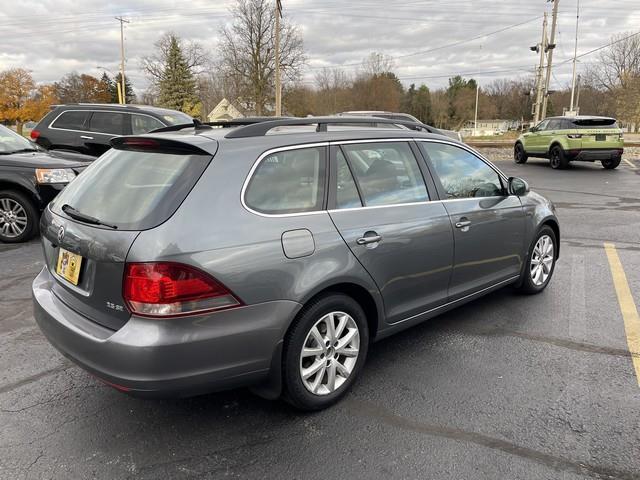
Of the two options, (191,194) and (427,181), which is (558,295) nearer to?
(427,181)

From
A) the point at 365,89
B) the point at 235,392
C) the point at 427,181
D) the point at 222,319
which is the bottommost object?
the point at 235,392

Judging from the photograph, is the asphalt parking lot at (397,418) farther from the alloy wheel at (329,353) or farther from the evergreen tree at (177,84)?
the evergreen tree at (177,84)

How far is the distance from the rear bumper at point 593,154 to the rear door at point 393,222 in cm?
1471

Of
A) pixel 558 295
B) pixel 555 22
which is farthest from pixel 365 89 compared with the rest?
pixel 558 295

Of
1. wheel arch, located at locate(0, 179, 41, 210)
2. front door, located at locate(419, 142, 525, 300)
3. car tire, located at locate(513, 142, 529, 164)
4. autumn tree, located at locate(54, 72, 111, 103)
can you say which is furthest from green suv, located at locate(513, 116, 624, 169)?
autumn tree, located at locate(54, 72, 111, 103)

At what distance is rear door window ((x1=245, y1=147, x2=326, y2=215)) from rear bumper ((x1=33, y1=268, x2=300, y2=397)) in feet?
1.79

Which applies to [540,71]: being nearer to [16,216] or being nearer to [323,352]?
[16,216]

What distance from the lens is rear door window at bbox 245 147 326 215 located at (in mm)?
2742

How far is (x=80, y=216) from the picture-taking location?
285cm

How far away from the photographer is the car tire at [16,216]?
22.4 feet

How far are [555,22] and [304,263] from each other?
3430cm

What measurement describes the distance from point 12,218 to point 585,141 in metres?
15.8

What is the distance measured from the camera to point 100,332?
2562 mm

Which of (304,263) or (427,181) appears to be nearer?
(304,263)
